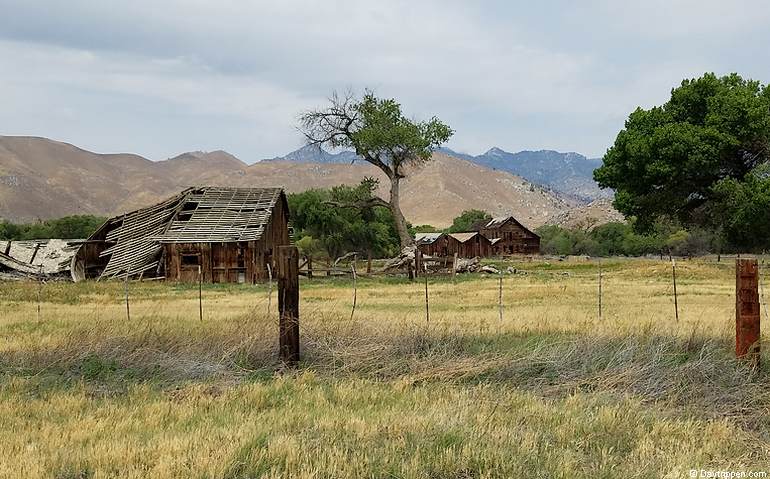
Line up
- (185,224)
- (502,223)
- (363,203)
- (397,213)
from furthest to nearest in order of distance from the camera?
(502,223) → (363,203) → (397,213) → (185,224)

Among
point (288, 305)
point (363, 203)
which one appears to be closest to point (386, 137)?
point (363, 203)

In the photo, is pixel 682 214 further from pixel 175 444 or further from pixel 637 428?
pixel 175 444

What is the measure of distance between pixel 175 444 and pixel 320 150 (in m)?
49.8

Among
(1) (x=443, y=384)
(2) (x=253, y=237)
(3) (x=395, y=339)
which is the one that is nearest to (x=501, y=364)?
(1) (x=443, y=384)

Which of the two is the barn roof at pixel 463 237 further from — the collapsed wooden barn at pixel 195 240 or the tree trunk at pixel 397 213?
the collapsed wooden barn at pixel 195 240

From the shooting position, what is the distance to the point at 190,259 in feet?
128

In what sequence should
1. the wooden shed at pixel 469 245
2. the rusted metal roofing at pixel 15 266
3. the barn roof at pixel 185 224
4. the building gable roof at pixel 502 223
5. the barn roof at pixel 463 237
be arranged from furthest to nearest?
the building gable roof at pixel 502 223, the barn roof at pixel 463 237, the wooden shed at pixel 469 245, the rusted metal roofing at pixel 15 266, the barn roof at pixel 185 224

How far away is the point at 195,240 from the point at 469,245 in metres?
57.0

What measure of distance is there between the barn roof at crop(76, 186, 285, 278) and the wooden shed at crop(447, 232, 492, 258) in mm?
48438

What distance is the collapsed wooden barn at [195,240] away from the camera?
38719 millimetres

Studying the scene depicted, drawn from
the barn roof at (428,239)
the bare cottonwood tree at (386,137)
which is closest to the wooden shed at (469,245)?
the barn roof at (428,239)

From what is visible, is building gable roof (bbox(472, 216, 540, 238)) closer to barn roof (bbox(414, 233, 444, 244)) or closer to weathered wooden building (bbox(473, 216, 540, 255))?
weathered wooden building (bbox(473, 216, 540, 255))

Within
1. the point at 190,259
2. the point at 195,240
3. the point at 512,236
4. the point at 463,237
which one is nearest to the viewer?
the point at 195,240

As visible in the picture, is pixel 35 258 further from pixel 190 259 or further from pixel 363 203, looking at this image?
pixel 363 203
